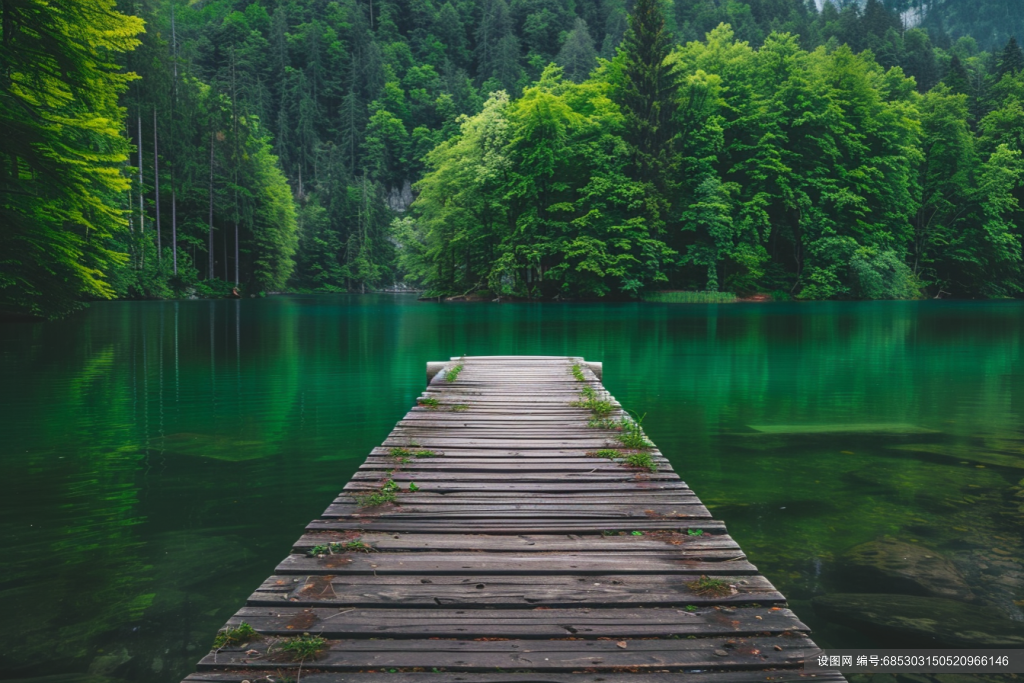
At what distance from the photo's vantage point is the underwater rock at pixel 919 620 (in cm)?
430

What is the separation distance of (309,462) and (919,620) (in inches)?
253

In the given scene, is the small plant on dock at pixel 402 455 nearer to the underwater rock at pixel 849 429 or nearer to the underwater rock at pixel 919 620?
the underwater rock at pixel 919 620

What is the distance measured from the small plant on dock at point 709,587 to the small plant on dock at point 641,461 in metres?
2.28

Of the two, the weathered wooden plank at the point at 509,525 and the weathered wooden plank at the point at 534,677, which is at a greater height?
the weathered wooden plank at the point at 509,525

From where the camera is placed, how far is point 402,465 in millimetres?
5914

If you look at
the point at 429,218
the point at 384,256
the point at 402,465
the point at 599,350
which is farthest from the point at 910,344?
the point at 384,256

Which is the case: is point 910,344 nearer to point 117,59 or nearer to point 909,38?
point 117,59

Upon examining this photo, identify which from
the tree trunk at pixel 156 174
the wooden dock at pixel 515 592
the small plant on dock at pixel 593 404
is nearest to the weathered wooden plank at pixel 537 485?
the wooden dock at pixel 515 592

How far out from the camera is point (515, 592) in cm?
349

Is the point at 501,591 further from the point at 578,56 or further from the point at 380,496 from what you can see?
the point at 578,56

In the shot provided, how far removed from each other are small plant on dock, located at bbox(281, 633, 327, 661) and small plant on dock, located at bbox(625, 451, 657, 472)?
136 inches

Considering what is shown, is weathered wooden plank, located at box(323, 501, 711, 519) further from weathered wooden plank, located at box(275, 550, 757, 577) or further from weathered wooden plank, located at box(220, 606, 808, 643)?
weathered wooden plank, located at box(220, 606, 808, 643)

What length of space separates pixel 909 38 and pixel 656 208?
256ft

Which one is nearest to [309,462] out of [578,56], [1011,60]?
[1011,60]
